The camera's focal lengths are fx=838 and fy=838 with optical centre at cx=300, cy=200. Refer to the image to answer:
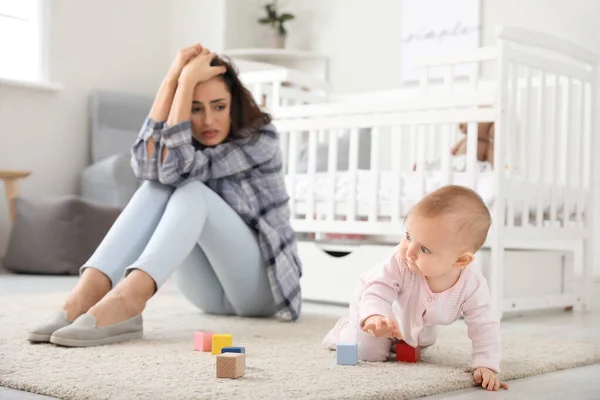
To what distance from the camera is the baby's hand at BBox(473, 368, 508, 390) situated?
1.24 metres

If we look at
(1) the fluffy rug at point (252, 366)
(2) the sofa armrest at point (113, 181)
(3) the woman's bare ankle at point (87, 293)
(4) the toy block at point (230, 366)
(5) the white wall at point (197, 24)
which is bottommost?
(1) the fluffy rug at point (252, 366)

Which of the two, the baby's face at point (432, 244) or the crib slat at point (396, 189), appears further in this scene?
the crib slat at point (396, 189)

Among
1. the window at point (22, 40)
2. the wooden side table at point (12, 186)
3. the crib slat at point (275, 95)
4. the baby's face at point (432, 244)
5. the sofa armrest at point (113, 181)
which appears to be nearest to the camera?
the baby's face at point (432, 244)

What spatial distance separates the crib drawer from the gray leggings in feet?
1.71

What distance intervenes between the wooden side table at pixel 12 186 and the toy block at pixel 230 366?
8.57 feet

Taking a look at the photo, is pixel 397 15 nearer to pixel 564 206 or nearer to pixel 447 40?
pixel 447 40

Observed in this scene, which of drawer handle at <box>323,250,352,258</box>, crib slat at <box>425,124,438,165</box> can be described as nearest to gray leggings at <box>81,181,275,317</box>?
drawer handle at <box>323,250,352,258</box>

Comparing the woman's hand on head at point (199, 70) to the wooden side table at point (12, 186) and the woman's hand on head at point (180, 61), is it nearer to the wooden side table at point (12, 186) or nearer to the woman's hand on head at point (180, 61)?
the woman's hand on head at point (180, 61)

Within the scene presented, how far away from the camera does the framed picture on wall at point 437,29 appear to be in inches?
146

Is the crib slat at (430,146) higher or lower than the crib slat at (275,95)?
lower

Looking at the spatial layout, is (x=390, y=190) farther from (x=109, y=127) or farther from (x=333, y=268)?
(x=109, y=127)

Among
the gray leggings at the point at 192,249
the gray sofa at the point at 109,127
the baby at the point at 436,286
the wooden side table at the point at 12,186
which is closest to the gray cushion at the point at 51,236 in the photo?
the wooden side table at the point at 12,186

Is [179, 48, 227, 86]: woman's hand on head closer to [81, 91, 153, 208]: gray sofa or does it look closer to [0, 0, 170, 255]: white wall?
[81, 91, 153, 208]: gray sofa

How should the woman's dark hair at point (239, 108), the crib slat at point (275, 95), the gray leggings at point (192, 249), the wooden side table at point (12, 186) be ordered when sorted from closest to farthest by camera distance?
1. the gray leggings at point (192, 249)
2. the woman's dark hair at point (239, 108)
3. the crib slat at point (275, 95)
4. the wooden side table at point (12, 186)
